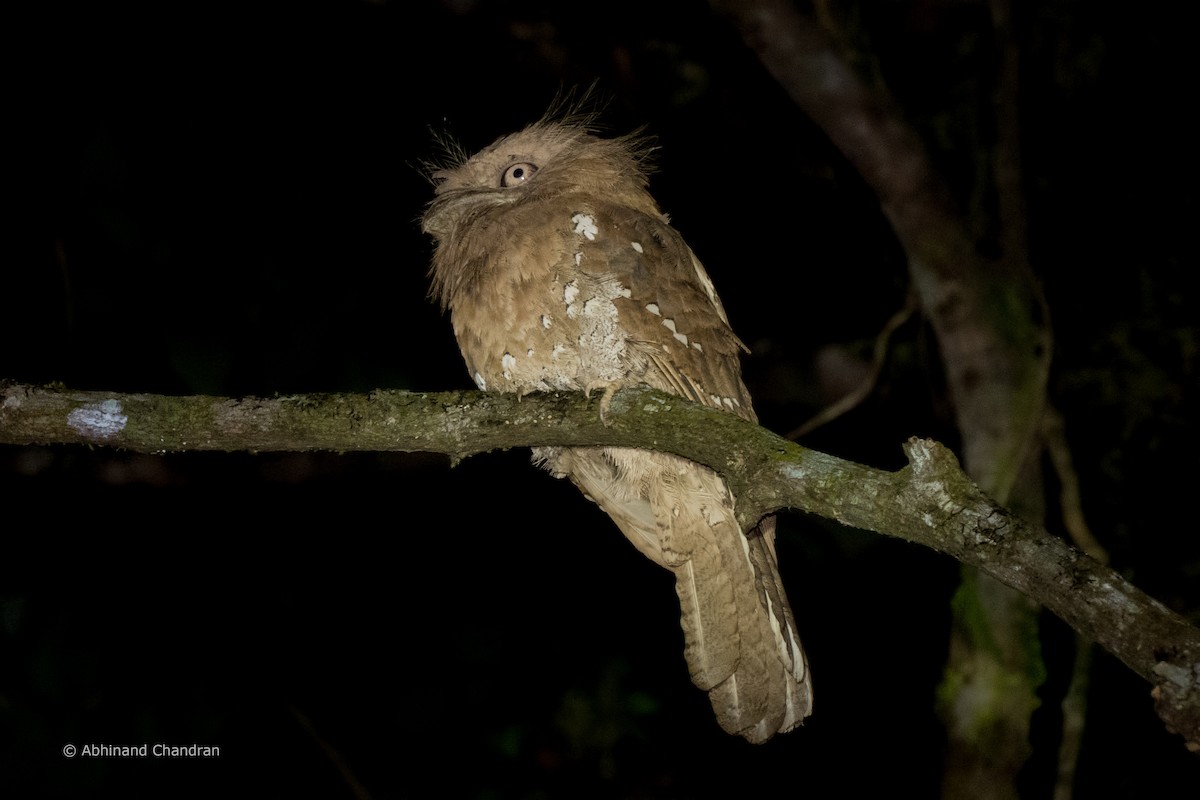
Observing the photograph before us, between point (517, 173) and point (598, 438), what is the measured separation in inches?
52.9

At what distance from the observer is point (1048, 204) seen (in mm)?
4832

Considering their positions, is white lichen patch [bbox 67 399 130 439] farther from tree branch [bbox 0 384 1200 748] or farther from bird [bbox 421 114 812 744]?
bird [bbox 421 114 812 744]

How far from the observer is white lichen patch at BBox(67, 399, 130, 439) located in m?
2.08

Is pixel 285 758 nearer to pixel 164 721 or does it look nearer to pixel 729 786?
pixel 164 721

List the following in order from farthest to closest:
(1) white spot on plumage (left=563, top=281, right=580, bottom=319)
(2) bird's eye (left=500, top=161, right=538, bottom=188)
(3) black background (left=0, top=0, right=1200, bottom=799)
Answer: (3) black background (left=0, top=0, right=1200, bottom=799) < (2) bird's eye (left=500, top=161, right=538, bottom=188) < (1) white spot on plumage (left=563, top=281, right=580, bottom=319)

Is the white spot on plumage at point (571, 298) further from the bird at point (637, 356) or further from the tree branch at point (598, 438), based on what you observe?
the tree branch at point (598, 438)

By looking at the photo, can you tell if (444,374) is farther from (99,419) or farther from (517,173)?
(99,419)

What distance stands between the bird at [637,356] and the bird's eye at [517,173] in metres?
0.17

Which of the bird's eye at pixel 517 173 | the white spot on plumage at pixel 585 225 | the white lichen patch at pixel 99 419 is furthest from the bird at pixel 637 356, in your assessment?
the white lichen patch at pixel 99 419

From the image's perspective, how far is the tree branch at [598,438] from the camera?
161cm

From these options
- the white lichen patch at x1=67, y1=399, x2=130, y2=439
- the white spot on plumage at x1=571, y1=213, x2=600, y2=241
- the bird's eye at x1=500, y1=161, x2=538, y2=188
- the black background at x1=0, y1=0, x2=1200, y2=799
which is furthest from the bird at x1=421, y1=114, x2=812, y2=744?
the black background at x1=0, y1=0, x2=1200, y2=799

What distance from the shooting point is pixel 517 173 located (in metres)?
3.16

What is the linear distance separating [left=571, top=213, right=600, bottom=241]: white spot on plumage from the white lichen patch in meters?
1.24

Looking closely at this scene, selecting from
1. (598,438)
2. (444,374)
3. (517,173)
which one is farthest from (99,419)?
(444,374)
